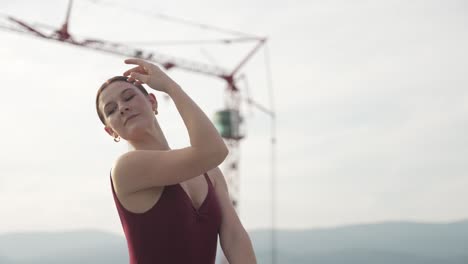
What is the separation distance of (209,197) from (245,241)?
32 cm

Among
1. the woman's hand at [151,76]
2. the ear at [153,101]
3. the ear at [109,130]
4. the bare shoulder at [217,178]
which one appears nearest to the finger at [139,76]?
the woman's hand at [151,76]

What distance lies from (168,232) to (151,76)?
2.66ft

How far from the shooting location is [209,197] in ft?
10.7

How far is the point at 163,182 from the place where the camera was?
2990mm

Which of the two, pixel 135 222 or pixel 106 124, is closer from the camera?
pixel 135 222

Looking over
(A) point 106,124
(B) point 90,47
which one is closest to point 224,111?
(B) point 90,47

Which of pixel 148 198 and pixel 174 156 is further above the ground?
pixel 174 156

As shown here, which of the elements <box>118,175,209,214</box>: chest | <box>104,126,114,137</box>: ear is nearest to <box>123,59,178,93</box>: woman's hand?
<box>104,126,114,137</box>: ear

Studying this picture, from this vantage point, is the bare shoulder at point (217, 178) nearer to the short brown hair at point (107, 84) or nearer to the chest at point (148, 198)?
the chest at point (148, 198)

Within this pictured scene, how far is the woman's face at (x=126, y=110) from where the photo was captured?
322cm

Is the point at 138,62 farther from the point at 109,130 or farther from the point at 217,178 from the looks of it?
the point at 217,178

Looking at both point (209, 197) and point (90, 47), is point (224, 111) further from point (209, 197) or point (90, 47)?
point (209, 197)

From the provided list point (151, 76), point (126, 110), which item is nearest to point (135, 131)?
point (126, 110)

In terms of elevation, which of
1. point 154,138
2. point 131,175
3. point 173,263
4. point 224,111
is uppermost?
point 224,111
